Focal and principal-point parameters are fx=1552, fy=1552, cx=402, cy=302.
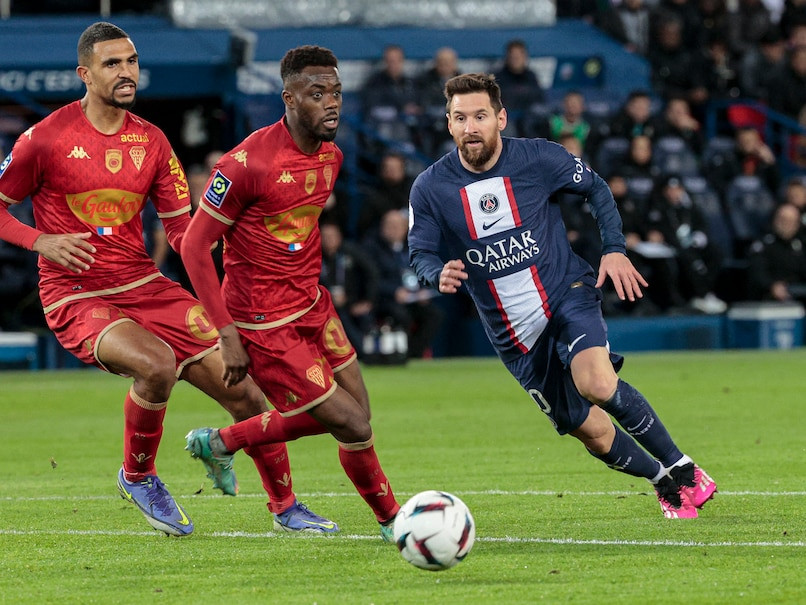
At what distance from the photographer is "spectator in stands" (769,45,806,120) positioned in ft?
76.9

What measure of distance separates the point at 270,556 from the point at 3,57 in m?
14.9

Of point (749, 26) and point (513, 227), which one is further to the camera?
point (749, 26)

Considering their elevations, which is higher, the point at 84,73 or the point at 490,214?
the point at 84,73

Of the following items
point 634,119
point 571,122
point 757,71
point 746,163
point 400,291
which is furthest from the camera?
point 757,71

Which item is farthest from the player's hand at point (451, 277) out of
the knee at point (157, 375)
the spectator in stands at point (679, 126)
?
the spectator in stands at point (679, 126)

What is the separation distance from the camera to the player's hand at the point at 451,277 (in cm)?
681

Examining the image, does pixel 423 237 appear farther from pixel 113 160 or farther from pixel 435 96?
pixel 435 96

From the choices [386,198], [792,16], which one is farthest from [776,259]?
[792,16]

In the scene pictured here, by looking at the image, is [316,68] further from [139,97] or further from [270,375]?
[139,97]

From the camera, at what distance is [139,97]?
20.8m

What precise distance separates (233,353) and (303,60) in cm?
135

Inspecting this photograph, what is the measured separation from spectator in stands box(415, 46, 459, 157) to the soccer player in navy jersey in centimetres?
1260

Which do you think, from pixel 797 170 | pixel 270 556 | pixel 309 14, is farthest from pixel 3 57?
pixel 270 556

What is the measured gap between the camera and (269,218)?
7.09 meters
